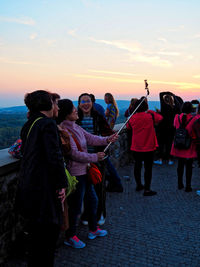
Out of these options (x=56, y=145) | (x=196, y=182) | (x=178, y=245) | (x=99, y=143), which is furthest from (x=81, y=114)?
(x=196, y=182)

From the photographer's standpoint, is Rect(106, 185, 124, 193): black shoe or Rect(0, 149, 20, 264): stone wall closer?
Rect(0, 149, 20, 264): stone wall

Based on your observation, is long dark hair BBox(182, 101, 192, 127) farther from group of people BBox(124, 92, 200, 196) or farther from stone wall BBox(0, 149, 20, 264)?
stone wall BBox(0, 149, 20, 264)

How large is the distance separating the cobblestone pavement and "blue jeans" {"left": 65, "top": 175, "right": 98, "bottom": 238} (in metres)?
0.29

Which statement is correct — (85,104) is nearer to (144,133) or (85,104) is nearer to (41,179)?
(144,133)

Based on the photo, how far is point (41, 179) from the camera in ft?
6.56

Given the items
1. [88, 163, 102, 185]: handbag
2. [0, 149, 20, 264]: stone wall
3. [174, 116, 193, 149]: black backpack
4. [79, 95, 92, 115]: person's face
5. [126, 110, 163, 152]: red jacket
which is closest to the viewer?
[0, 149, 20, 264]: stone wall

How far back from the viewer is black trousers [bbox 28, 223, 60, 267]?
209cm

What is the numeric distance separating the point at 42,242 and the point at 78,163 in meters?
1.07

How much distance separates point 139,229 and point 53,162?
226 cm

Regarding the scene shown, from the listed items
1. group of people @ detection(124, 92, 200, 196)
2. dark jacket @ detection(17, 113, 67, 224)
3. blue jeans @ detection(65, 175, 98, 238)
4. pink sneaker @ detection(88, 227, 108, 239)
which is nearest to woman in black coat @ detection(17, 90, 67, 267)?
dark jacket @ detection(17, 113, 67, 224)

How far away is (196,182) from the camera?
5.91 metres

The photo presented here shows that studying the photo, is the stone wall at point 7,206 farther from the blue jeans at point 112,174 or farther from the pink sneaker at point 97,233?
the blue jeans at point 112,174

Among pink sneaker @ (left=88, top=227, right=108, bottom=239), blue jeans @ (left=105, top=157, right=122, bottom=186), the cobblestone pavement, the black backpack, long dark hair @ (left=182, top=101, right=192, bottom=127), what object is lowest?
the cobblestone pavement

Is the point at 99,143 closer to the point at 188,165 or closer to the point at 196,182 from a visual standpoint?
the point at 188,165
